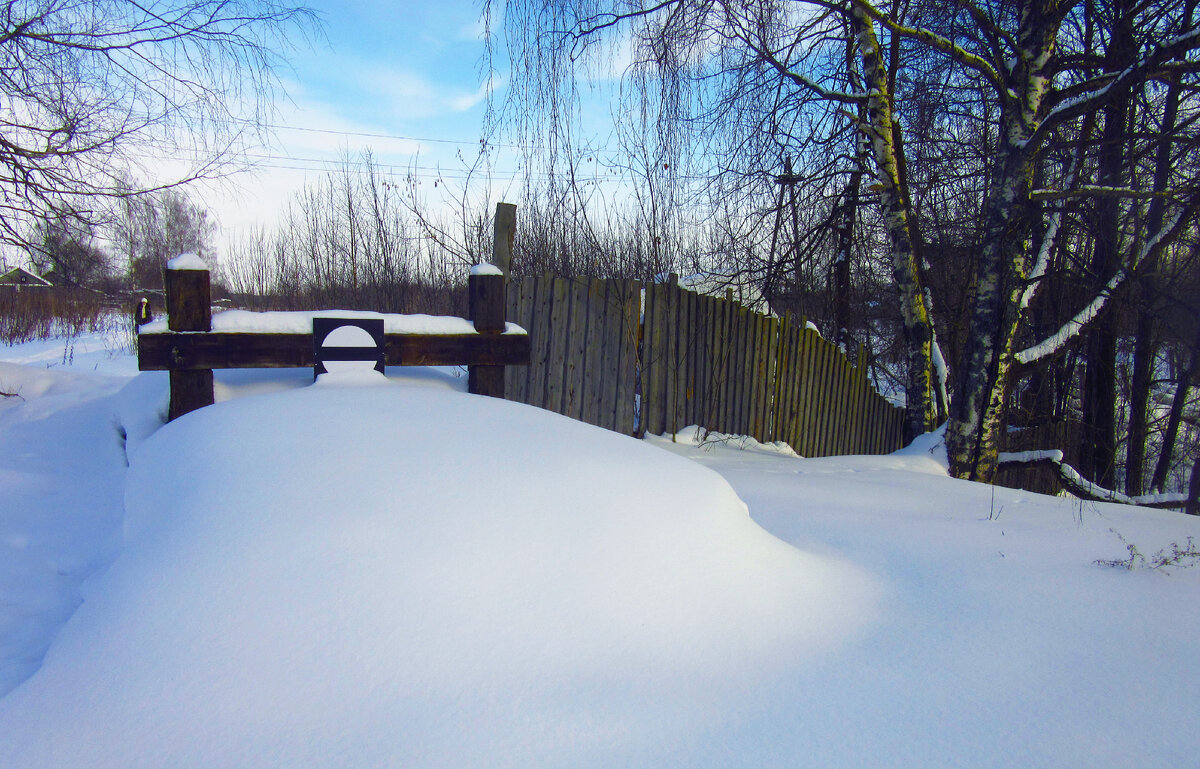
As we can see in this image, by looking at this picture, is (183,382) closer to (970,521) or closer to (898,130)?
(970,521)

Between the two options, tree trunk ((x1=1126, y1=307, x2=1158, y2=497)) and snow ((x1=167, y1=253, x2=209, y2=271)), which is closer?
snow ((x1=167, y1=253, x2=209, y2=271))

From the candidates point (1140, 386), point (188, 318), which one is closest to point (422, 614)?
point (188, 318)

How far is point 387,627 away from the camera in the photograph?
62.9 inches

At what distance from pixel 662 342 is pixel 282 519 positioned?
3.93m

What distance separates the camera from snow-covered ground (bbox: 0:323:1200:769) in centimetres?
140

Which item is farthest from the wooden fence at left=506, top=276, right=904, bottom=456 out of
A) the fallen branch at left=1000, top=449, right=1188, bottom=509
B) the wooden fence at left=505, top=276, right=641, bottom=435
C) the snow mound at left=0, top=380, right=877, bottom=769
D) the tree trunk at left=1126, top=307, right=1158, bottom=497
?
the tree trunk at left=1126, top=307, right=1158, bottom=497

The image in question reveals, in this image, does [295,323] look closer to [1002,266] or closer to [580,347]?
[580,347]

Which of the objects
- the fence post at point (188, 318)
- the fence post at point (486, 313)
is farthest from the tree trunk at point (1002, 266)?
the fence post at point (188, 318)

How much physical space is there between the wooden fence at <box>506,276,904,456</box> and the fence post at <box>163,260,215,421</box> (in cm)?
240

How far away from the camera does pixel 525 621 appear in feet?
5.48

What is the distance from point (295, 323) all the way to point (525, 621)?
7.90ft

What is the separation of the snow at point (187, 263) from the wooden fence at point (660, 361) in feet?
7.78

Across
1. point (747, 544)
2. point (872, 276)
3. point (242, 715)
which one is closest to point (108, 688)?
point (242, 715)

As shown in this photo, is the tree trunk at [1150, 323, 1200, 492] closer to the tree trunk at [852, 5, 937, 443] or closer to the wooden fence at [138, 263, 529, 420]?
the tree trunk at [852, 5, 937, 443]
